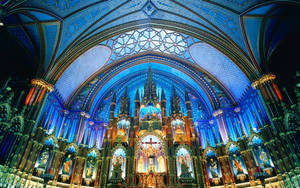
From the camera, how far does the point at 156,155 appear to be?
1581cm

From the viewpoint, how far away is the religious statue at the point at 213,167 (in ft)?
48.3

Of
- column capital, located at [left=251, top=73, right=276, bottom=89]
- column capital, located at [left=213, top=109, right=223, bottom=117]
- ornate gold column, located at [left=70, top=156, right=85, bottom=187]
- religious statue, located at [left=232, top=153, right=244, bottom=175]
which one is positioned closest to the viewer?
column capital, located at [left=251, top=73, right=276, bottom=89]

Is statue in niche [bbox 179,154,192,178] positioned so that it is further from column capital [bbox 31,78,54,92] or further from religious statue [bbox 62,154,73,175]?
column capital [bbox 31,78,54,92]

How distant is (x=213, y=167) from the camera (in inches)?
594

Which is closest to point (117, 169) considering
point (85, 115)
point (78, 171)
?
point (78, 171)

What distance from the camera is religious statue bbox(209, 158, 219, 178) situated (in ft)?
48.3

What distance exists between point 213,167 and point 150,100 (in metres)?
8.52

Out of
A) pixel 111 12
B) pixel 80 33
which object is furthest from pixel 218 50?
pixel 80 33

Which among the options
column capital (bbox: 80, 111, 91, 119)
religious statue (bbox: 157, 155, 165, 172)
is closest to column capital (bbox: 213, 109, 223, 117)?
religious statue (bbox: 157, 155, 165, 172)

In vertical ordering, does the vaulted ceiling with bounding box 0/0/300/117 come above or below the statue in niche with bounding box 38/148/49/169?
above

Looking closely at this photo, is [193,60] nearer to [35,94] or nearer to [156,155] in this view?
[156,155]

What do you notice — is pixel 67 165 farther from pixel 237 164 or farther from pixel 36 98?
pixel 237 164

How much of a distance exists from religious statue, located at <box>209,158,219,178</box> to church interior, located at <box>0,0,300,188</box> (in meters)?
0.08

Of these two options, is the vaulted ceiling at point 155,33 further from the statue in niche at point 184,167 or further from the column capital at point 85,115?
the statue in niche at point 184,167
